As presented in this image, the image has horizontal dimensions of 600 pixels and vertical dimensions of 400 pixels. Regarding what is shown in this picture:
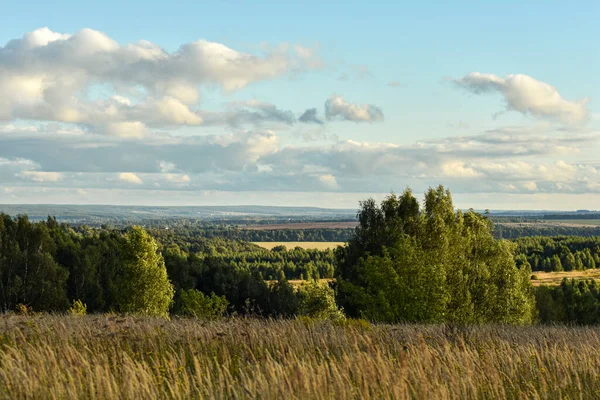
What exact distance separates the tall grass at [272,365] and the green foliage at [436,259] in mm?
31794

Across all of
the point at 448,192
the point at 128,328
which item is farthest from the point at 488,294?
the point at 128,328

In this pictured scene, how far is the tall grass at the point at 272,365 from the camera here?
287 inches

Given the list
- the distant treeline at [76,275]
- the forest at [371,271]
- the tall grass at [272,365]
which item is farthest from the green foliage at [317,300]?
the tall grass at [272,365]

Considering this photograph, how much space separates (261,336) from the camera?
1150cm

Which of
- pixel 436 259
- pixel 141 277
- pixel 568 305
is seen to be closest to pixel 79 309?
pixel 141 277

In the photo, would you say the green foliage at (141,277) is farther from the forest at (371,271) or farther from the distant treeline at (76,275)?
the distant treeline at (76,275)

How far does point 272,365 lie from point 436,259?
46.4 meters

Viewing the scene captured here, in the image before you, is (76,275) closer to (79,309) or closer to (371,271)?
(79,309)

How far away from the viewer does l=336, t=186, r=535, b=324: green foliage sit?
151ft

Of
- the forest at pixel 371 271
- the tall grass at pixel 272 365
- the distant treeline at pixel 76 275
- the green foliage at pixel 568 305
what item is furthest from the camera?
the green foliage at pixel 568 305

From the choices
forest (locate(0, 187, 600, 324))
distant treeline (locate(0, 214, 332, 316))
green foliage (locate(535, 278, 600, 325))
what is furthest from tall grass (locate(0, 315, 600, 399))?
green foliage (locate(535, 278, 600, 325))

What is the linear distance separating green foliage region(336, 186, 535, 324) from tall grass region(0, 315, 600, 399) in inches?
1252

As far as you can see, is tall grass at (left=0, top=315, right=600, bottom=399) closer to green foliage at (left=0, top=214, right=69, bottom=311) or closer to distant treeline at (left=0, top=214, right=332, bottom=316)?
distant treeline at (left=0, top=214, right=332, bottom=316)

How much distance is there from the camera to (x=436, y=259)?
5256 centimetres
